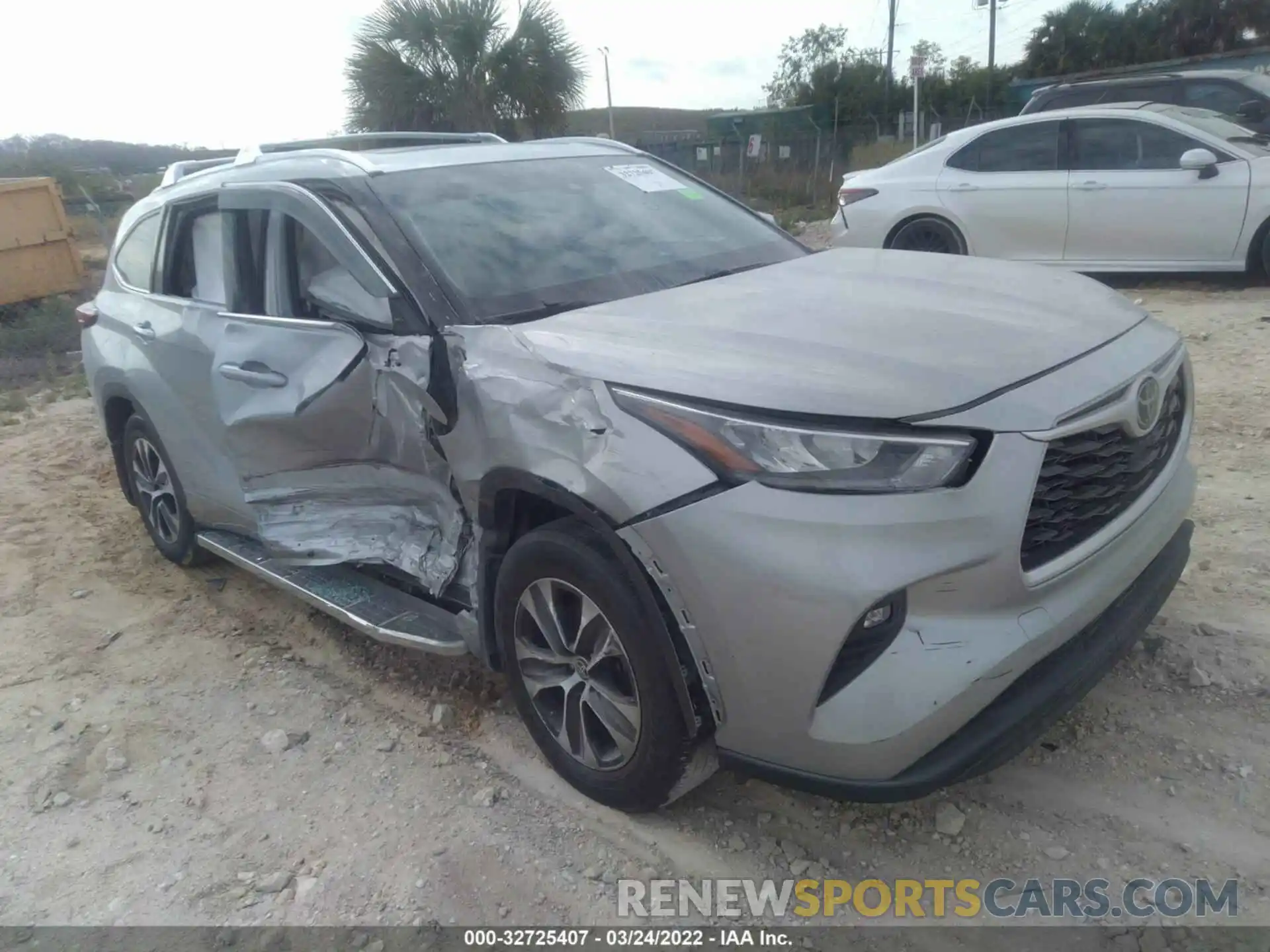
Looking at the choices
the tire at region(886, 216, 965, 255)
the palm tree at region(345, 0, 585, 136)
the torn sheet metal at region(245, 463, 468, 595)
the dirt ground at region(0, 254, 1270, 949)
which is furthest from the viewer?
the palm tree at region(345, 0, 585, 136)

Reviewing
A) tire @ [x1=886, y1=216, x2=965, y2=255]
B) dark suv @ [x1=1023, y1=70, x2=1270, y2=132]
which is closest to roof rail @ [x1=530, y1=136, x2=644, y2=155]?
tire @ [x1=886, y1=216, x2=965, y2=255]

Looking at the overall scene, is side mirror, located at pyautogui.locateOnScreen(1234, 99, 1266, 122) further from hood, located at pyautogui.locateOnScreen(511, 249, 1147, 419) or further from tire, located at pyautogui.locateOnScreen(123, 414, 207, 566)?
tire, located at pyautogui.locateOnScreen(123, 414, 207, 566)

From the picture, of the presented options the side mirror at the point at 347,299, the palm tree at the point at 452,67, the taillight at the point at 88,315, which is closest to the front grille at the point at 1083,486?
the side mirror at the point at 347,299

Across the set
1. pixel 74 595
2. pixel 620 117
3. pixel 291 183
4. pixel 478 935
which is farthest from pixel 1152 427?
pixel 620 117

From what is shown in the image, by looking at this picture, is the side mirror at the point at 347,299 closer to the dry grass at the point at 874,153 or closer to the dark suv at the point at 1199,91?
the dark suv at the point at 1199,91

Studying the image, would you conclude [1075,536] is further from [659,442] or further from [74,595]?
[74,595]

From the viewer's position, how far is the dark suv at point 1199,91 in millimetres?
9391

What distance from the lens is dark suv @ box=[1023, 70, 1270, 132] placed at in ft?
30.8

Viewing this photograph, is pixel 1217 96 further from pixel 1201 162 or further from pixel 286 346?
pixel 286 346

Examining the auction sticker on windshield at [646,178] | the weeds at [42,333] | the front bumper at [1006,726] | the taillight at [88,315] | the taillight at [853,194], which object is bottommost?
the weeds at [42,333]

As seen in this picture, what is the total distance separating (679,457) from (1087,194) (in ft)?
23.5

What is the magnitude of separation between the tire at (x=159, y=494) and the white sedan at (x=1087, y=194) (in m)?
6.41

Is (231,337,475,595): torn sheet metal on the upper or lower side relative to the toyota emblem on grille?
lower

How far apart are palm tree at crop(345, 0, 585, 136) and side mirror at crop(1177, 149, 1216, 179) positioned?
1179 centimetres
